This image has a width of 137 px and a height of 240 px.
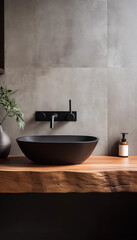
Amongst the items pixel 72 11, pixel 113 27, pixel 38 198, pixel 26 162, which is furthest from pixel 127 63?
pixel 38 198

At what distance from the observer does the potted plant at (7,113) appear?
1.54m

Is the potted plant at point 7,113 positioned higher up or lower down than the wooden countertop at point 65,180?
higher up

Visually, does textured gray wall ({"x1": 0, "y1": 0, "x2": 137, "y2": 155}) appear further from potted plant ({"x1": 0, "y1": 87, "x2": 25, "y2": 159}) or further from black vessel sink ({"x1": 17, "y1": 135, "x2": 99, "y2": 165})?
black vessel sink ({"x1": 17, "y1": 135, "x2": 99, "y2": 165})

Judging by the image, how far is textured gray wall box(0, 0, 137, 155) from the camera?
68.9 inches

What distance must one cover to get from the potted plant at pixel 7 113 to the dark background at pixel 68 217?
1.48 feet

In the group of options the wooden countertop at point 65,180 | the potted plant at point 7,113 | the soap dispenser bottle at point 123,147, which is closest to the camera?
the wooden countertop at point 65,180

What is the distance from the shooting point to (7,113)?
1.75 metres

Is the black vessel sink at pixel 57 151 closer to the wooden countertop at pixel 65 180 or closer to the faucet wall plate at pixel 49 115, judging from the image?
the wooden countertop at pixel 65 180

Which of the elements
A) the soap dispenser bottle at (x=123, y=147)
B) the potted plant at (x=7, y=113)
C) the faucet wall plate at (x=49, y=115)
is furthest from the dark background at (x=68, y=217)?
the faucet wall plate at (x=49, y=115)

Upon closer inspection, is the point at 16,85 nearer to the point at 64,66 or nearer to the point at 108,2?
the point at 64,66

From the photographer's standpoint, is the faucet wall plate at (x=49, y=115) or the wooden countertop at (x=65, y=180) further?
the faucet wall plate at (x=49, y=115)

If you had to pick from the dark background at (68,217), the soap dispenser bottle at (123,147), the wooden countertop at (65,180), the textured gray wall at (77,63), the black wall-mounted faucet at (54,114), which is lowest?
the dark background at (68,217)

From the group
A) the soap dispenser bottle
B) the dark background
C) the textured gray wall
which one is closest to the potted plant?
the textured gray wall

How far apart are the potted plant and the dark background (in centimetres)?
45
